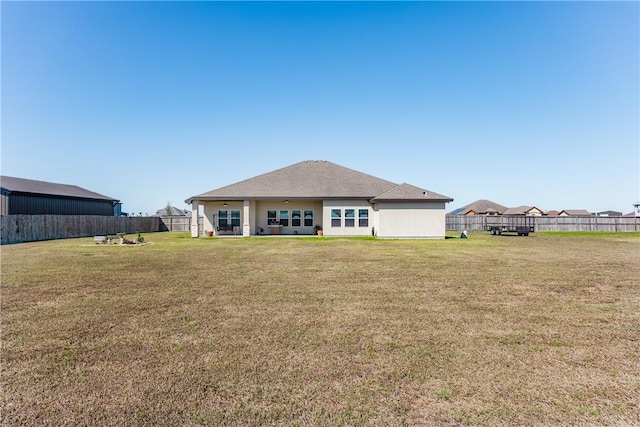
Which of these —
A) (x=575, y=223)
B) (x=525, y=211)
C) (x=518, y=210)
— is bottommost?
(x=575, y=223)

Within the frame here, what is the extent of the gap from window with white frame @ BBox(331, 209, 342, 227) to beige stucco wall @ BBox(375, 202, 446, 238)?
316 centimetres

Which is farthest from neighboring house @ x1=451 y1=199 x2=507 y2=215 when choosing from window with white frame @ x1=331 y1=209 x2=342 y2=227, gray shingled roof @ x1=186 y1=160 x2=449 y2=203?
window with white frame @ x1=331 y1=209 x2=342 y2=227

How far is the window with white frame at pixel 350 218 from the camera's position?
25.7m

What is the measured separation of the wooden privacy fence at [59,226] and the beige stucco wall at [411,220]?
2369 cm

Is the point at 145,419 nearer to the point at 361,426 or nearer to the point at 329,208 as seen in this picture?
the point at 361,426

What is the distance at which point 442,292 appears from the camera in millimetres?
7215

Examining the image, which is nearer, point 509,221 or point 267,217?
point 267,217

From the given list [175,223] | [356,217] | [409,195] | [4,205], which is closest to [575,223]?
[409,195]

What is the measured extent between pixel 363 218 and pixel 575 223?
25686 mm

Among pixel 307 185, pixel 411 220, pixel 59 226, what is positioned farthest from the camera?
pixel 307 185

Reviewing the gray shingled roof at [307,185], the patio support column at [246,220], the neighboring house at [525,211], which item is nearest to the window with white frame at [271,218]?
the gray shingled roof at [307,185]

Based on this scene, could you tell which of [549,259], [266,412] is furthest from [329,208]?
[266,412]

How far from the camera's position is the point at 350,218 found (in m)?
25.8

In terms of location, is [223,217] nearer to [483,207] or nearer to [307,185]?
[307,185]
